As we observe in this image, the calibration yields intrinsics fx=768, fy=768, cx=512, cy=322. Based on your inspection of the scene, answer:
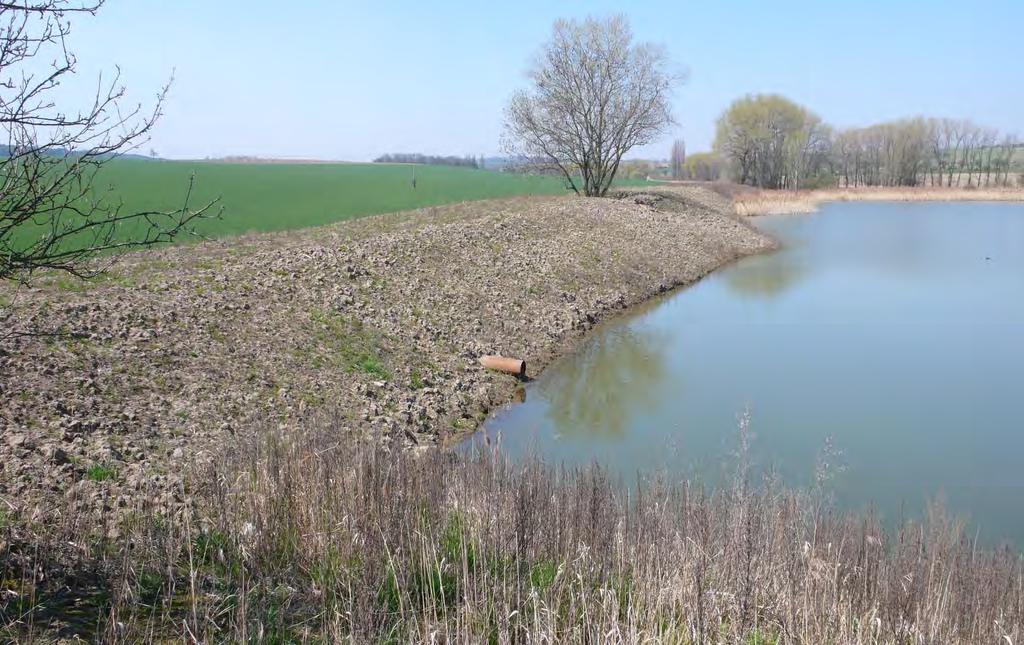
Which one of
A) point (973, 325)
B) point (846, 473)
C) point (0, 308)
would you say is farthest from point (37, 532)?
point (973, 325)

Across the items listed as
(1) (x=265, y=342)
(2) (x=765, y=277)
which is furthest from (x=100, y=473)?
(2) (x=765, y=277)

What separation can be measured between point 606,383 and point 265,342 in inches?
210

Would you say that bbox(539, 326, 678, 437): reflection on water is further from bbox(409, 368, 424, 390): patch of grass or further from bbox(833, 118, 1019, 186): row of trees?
bbox(833, 118, 1019, 186): row of trees

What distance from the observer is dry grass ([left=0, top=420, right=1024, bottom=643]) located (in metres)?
3.68

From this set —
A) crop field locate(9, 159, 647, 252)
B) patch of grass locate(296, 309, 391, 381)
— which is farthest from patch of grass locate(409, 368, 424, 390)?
crop field locate(9, 159, 647, 252)

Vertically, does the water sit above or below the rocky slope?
below

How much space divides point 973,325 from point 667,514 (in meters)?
14.4

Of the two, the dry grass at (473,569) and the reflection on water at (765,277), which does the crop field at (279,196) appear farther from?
the dry grass at (473,569)

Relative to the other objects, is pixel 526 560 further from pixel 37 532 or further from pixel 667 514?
pixel 37 532

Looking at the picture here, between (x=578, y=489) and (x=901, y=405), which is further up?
(x=578, y=489)

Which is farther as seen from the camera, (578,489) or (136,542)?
(578,489)

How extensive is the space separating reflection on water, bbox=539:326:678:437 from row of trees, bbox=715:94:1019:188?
2227 inches

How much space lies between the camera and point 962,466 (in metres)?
8.81

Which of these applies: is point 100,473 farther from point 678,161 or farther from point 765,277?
point 678,161
